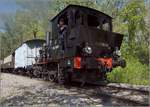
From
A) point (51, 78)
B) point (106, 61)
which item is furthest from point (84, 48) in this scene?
point (51, 78)

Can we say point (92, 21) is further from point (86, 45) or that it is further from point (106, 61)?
point (106, 61)

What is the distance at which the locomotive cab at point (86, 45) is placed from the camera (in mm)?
11711

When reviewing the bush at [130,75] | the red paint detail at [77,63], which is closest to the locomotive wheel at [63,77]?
the red paint detail at [77,63]

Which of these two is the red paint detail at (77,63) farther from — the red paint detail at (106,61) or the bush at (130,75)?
the bush at (130,75)

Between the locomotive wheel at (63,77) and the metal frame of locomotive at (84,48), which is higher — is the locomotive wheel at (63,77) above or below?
below

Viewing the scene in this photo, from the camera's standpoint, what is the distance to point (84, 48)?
1175 cm

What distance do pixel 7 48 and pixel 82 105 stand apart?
65108 mm

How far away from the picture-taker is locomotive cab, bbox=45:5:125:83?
11711mm

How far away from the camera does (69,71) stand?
12.3 metres

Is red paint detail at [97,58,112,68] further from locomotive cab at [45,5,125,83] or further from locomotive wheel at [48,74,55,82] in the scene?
locomotive wheel at [48,74,55,82]

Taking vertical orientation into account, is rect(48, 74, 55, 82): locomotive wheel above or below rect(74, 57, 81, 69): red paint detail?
below

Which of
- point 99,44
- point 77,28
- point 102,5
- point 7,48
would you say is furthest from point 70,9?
point 7,48

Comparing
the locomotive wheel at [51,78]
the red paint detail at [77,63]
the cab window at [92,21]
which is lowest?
the locomotive wheel at [51,78]

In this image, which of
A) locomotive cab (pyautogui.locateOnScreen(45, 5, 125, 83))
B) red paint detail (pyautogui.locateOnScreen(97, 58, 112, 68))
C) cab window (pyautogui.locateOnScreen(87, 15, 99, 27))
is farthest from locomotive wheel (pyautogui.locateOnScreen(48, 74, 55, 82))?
cab window (pyautogui.locateOnScreen(87, 15, 99, 27))
